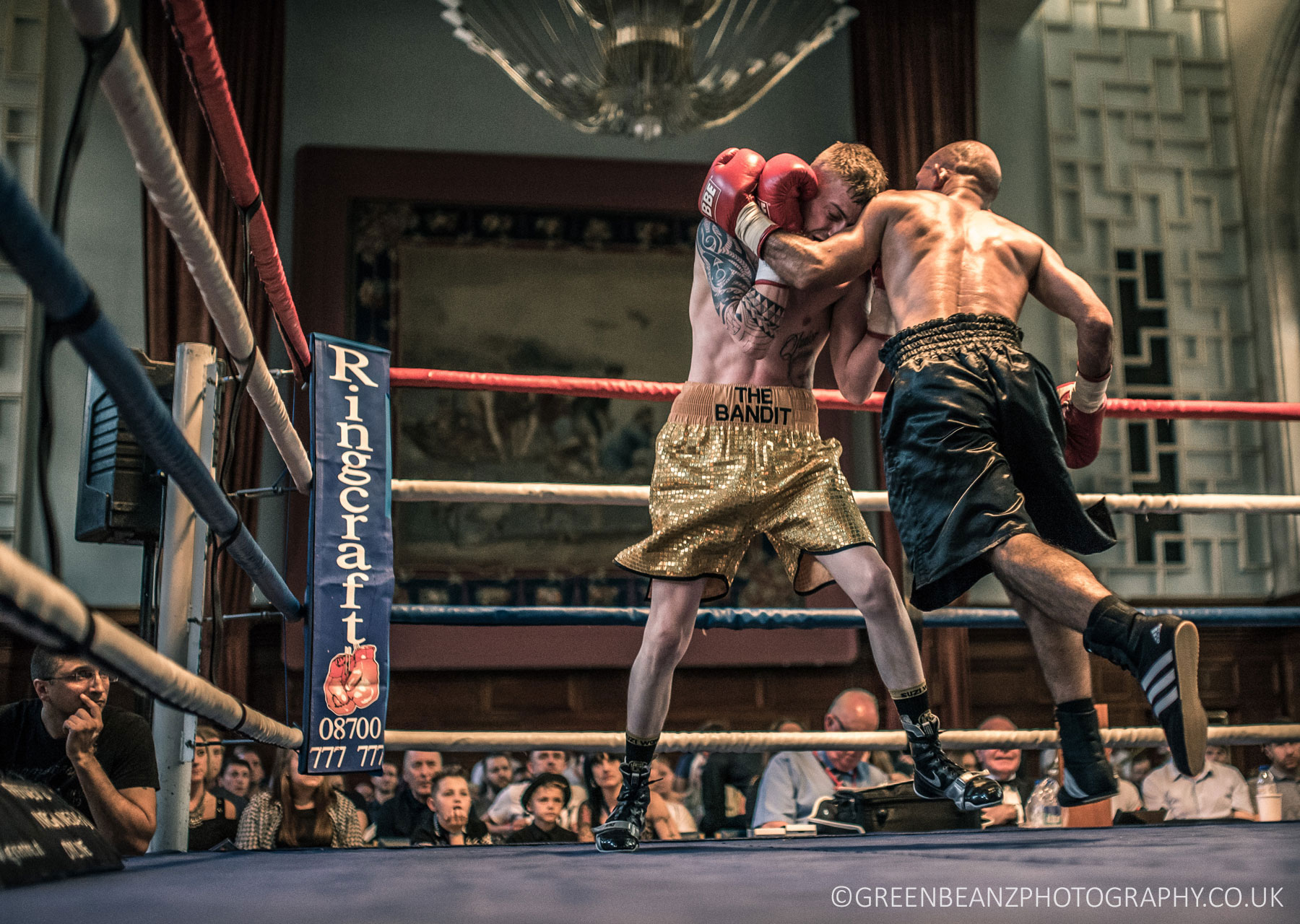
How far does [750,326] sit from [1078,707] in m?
0.74

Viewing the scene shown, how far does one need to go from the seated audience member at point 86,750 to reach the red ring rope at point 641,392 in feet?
2.17

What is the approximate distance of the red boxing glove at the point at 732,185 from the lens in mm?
1767

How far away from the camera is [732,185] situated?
5.81 feet

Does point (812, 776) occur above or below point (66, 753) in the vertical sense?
below

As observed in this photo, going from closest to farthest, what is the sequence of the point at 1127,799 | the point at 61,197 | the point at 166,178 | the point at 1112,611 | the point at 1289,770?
the point at 61,197
the point at 166,178
the point at 1112,611
the point at 1127,799
the point at 1289,770

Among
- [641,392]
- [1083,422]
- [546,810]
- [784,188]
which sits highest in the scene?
[784,188]

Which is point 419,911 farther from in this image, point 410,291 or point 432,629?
point 410,291

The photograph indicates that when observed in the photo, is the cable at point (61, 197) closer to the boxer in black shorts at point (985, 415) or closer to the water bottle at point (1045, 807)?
the boxer in black shorts at point (985, 415)

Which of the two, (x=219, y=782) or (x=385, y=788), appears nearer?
(x=219, y=782)

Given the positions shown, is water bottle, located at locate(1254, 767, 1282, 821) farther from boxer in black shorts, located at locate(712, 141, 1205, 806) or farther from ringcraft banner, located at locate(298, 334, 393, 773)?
ringcraft banner, located at locate(298, 334, 393, 773)

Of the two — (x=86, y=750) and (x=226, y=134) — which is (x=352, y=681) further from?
(x=226, y=134)

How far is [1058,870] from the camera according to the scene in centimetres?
111

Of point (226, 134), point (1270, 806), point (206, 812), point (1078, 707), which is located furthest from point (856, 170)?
point (206, 812)

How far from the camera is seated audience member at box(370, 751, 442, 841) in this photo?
3.44 meters
